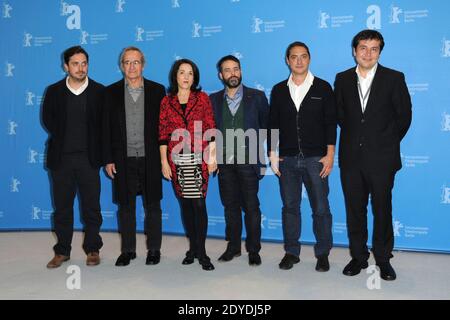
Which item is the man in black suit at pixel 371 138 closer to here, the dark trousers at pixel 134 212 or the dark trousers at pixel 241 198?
the dark trousers at pixel 241 198

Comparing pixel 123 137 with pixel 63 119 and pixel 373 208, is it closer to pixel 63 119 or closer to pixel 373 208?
pixel 63 119

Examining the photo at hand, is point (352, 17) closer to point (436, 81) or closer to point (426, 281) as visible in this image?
point (436, 81)

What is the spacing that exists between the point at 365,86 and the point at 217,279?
1730 mm

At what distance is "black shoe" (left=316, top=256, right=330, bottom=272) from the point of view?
3477 millimetres

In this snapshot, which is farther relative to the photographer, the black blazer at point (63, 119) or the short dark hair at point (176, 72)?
the black blazer at point (63, 119)

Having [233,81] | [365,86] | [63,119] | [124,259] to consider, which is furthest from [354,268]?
[63,119]

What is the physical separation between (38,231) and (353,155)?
348 cm

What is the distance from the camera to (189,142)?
340 cm

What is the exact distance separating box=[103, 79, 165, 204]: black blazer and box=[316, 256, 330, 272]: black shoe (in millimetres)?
1356

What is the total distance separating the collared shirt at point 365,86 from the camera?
3264 millimetres

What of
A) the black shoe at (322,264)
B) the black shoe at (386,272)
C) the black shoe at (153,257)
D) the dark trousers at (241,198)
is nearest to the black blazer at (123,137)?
the black shoe at (153,257)

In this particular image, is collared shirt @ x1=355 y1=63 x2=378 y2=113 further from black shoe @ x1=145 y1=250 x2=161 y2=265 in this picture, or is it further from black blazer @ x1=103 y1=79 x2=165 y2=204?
black shoe @ x1=145 y1=250 x2=161 y2=265

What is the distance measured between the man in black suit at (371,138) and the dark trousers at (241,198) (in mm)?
696

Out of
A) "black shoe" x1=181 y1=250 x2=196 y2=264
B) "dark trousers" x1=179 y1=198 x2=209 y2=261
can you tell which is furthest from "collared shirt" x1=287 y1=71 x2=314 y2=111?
"black shoe" x1=181 y1=250 x2=196 y2=264
